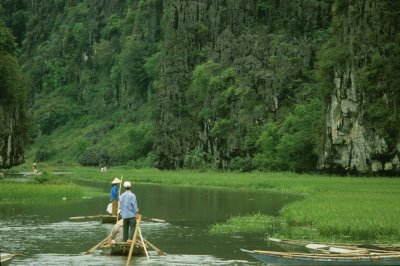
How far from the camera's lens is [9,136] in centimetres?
8388

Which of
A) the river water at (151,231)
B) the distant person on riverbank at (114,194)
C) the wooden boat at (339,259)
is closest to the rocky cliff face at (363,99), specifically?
the river water at (151,231)

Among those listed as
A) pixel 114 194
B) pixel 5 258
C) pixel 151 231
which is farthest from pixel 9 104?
pixel 5 258

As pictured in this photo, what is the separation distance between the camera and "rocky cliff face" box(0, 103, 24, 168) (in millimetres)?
82250

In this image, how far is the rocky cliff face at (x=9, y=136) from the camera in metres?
82.2

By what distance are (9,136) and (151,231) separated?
2038 inches

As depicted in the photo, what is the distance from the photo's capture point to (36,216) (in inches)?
1633

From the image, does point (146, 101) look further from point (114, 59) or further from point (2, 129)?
point (2, 129)

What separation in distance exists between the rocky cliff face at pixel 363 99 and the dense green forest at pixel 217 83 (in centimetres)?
12

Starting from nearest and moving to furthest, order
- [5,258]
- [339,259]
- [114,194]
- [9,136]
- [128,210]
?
1. [339,259]
2. [5,258]
3. [128,210]
4. [114,194]
5. [9,136]

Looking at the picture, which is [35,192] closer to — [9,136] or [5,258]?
[9,136]

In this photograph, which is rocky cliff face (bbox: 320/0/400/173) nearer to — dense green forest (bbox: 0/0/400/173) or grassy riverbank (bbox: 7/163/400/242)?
dense green forest (bbox: 0/0/400/173)

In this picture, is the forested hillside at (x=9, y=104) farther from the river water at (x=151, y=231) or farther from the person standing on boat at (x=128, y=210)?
the person standing on boat at (x=128, y=210)

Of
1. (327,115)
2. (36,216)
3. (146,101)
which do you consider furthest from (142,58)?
(36,216)

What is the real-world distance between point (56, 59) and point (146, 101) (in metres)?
34.4
